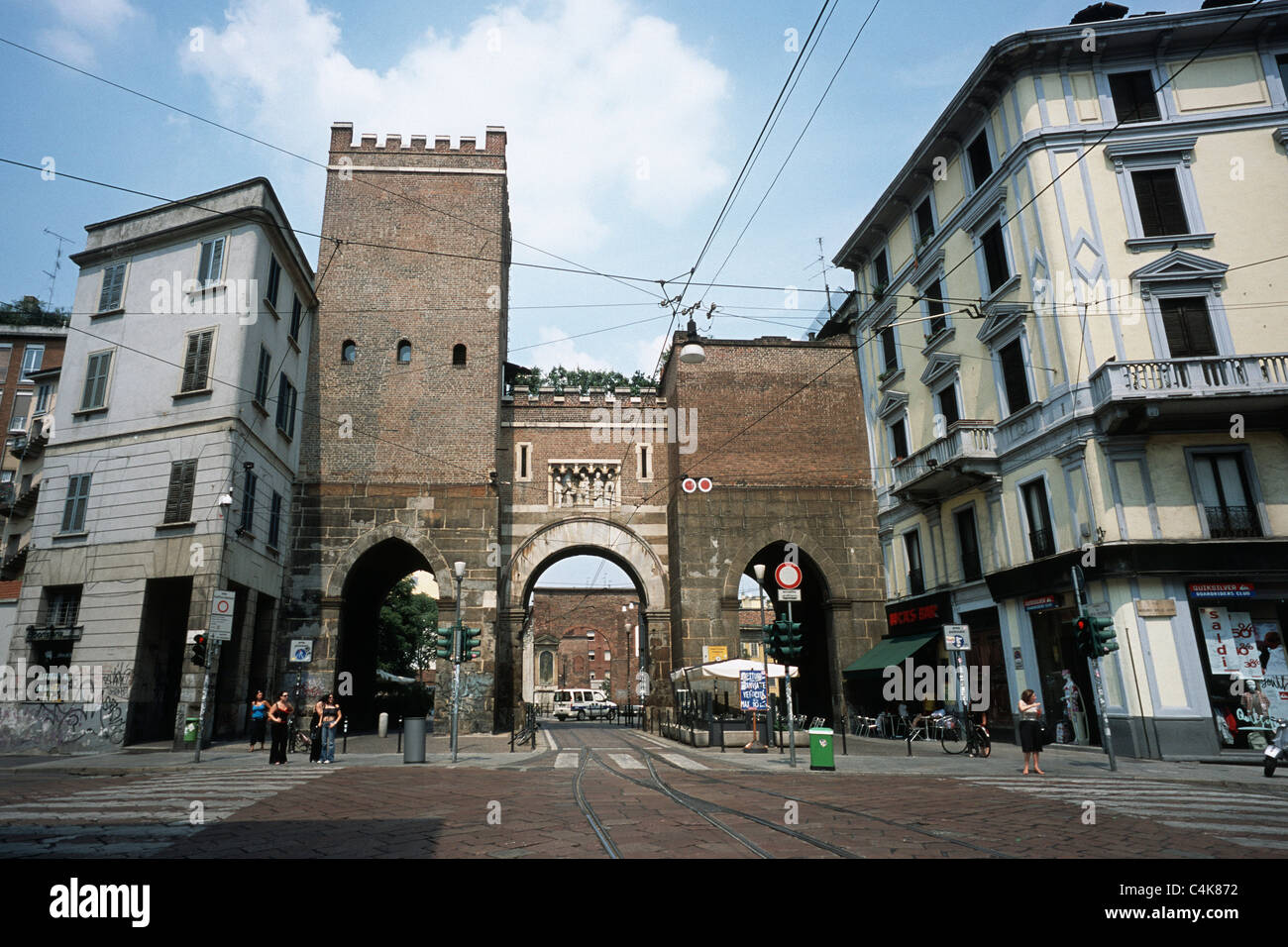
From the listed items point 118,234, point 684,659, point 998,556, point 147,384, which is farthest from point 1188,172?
point 118,234

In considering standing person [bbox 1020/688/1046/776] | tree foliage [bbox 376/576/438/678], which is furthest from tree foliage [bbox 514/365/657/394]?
standing person [bbox 1020/688/1046/776]

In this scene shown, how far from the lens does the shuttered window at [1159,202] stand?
17703 mm

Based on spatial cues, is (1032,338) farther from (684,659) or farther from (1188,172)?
(684,659)

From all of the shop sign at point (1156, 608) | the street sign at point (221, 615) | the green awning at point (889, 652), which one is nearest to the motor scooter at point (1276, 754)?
the shop sign at point (1156, 608)

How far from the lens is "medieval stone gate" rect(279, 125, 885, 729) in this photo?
24.1 metres

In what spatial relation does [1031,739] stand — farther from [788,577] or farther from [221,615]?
[221,615]

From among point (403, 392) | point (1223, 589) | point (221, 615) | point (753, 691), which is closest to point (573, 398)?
point (403, 392)

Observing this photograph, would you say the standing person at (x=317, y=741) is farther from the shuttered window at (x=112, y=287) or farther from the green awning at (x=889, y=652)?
the green awning at (x=889, y=652)

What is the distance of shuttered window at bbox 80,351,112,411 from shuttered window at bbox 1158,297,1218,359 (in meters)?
26.3

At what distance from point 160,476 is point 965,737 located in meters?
21.1

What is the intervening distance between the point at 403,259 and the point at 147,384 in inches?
357

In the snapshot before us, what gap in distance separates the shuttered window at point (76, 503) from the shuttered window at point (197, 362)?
145 inches

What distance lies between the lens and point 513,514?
26750 millimetres

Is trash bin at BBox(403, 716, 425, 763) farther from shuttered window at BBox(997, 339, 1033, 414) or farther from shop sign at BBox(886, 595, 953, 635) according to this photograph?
shuttered window at BBox(997, 339, 1033, 414)
